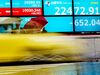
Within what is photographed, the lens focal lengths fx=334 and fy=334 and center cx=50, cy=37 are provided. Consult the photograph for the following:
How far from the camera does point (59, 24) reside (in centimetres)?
1120

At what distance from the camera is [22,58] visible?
137 centimetres

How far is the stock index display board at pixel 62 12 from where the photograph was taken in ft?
36.1

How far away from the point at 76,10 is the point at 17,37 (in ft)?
33.1

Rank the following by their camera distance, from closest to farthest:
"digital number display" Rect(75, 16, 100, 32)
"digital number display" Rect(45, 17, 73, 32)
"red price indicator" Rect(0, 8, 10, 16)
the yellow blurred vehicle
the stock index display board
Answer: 1. the yellow blurred vehicle
2. "red price indicator" Rect(0, 8, 10, 16)
3. the stock index display board
4. "digital number display" Rect(45, 17, 73, 32)
5. "digital number display" Rect(75, 16, 100, 32)

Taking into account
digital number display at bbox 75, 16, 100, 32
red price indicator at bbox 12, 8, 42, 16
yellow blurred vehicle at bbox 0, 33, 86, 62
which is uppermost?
yellow blurred vehicle at bbox 0, 33, 86, 62

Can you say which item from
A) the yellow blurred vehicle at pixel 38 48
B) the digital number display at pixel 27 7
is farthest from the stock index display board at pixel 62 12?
the yellow blurred vehicle at pixel 38 48

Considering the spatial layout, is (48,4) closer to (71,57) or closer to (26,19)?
(26,19)

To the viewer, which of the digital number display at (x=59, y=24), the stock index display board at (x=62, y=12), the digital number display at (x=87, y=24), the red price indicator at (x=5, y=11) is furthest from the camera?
the digital number display at (x=87, y=24)

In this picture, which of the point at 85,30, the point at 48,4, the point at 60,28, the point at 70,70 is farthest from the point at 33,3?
the point at 70,70

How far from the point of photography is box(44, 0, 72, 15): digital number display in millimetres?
11234

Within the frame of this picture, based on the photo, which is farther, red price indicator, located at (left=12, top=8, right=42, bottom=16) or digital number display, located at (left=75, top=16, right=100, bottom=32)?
digital number display, located at (left=75, top=16, right=100, bottom=32)

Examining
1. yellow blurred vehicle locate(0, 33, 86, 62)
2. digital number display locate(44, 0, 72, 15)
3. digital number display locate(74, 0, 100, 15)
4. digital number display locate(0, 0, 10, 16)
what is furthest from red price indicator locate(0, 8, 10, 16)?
yellow blurred vehicle locate(0, 33, 86, 62)

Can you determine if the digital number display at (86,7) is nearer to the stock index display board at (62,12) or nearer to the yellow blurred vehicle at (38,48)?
the stock index display board at (62,12)

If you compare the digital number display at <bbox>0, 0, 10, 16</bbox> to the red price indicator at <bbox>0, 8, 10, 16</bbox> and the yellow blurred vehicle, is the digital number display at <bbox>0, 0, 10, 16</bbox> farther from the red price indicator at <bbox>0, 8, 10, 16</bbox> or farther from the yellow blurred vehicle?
the yellow blurred vehicle
